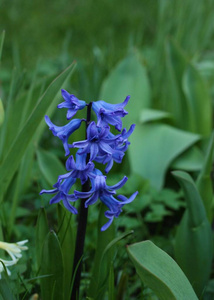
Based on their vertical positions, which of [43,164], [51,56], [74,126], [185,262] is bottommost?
[185,262]

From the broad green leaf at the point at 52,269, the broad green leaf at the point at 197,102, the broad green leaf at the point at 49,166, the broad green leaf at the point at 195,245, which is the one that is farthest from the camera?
the broad green leaf at the point at 197,102

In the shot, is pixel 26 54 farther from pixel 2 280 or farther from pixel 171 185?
pixel 2 280

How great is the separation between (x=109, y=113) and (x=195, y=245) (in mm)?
590

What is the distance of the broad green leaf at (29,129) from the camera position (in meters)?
1.24

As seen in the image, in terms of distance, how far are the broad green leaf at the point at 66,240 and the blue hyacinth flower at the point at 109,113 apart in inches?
11.4

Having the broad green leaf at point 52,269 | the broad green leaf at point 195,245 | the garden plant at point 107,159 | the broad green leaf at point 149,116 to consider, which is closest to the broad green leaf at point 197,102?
the garden plant at point 107,159

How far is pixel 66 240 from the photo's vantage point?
1.25 metres

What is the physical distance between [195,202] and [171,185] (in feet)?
3.35

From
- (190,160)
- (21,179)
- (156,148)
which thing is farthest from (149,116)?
(21,179)

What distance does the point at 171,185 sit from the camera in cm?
233

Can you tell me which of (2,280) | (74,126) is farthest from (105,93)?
(2,280)

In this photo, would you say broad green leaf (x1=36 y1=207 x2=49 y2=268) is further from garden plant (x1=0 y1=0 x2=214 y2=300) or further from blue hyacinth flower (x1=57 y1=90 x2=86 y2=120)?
blue hyacinth flower (x1=57 y1=90 x2=86 y2=120)

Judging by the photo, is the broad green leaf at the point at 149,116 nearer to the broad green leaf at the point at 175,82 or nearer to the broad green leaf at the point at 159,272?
the broad green leaf at the point at 175,82

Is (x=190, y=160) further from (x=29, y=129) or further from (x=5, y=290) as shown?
(x=5, y=290)
